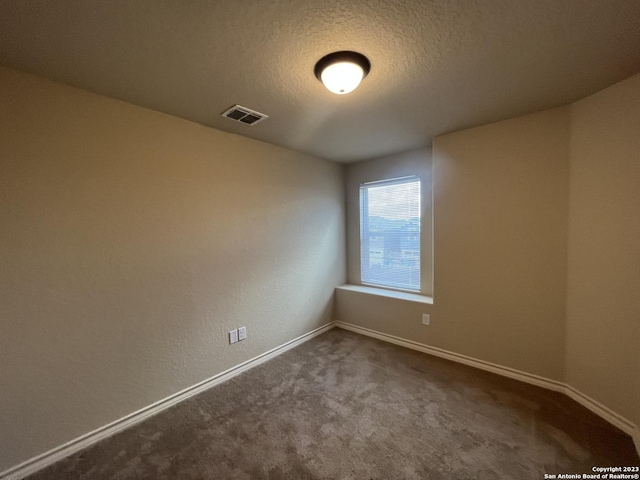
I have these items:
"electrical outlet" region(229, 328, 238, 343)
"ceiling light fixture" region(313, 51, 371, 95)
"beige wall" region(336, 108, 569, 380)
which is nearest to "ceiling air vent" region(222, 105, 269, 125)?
"ceiling light fixture" region(313, 51, 371, 95)

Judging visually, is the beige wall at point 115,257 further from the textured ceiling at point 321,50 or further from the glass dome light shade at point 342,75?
the glass dome light shade at point 342,75

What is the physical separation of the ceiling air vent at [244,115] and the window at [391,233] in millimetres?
1869

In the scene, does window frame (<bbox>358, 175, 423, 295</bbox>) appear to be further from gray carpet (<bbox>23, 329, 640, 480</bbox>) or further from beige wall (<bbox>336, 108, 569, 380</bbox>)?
gray carpet (<bbox>23, 329, 640, 480</bbox>)

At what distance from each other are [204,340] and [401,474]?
1.77 m

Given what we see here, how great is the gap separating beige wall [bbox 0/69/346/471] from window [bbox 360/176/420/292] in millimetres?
1436

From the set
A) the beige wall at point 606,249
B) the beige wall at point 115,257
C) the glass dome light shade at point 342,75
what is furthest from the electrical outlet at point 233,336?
the beige wall at point 606,249

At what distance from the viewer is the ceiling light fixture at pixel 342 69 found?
4.53 ft

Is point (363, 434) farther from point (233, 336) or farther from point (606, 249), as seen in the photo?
point (606, 249)

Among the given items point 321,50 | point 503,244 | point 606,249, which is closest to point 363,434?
point 503,244

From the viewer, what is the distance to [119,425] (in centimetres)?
178

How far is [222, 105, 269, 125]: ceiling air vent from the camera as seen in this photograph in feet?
6.47

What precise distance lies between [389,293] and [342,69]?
2.58 meters

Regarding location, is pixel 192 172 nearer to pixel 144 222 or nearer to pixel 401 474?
pixel 144 222

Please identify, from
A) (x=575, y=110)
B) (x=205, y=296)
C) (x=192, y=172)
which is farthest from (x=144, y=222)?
(x=575, y=110)
